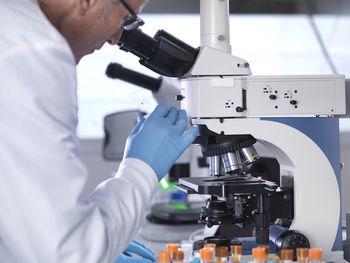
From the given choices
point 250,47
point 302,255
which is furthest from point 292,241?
point 250,47

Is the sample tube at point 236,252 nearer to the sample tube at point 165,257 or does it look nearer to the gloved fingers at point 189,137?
the sample tube at point 165,257

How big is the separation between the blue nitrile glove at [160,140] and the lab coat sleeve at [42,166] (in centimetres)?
23

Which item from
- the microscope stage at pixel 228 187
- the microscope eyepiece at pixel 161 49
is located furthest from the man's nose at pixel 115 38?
the microscope stage at pixel 228 187

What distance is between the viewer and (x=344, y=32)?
417 centimetres

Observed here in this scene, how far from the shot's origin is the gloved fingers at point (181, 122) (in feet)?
3.72

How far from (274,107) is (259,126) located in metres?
0.07

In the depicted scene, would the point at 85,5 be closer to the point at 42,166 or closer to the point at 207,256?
the point at 42,166

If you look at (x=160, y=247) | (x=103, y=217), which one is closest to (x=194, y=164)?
(x=160, y=247)

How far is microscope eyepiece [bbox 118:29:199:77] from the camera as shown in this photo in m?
1.20

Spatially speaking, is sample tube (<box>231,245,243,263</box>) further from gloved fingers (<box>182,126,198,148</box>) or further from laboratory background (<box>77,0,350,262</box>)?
laboratory background (<box>77,0,350,262</box>)

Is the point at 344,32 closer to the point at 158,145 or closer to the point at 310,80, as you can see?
the point at 310,80

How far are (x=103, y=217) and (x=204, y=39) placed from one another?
2.00 feet

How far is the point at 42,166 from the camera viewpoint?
776 millimetres

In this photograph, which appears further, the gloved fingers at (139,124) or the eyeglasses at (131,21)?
the gloved fingers at (139,124)
